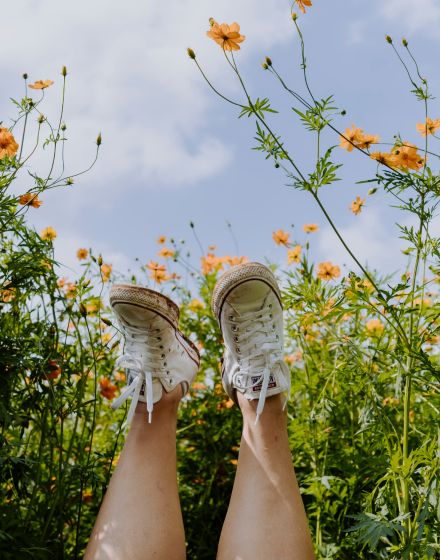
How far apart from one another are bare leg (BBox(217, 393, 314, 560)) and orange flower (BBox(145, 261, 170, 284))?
138 cm

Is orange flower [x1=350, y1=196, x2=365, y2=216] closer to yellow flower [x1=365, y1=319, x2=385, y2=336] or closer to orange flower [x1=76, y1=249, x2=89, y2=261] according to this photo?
yellow flower [x1=365, y1=319, x2=385, y2=336]

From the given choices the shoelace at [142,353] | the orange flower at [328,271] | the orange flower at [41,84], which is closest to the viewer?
the shoelace at [142,353]

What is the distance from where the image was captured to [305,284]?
75.3 inches

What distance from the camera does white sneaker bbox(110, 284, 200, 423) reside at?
5.73 feet

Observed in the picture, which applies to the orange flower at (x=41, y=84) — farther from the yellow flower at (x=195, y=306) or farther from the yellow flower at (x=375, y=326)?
the yellow flower at (x=375, y=326)

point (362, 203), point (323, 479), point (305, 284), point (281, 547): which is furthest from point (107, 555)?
point (362, 203)

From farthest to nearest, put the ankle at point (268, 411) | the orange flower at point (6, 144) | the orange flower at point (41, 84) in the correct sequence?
the orange flower at point (41, 84)
the orange flower at point (6, 144)
the ankle at point (268, 411)

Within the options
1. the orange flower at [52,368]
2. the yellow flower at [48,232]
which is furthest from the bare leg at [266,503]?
the yellow flower at [48,232]

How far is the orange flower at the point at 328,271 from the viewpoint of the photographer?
2436 millimetres

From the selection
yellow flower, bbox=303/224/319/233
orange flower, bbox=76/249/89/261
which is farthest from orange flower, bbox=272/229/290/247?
orange flower, bbox=76/249/89/261

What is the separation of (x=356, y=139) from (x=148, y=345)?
0.86m

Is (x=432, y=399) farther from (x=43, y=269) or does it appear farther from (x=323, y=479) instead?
(x=43, y=269)

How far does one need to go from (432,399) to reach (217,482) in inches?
41.8

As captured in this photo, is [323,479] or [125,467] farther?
[323,479]
